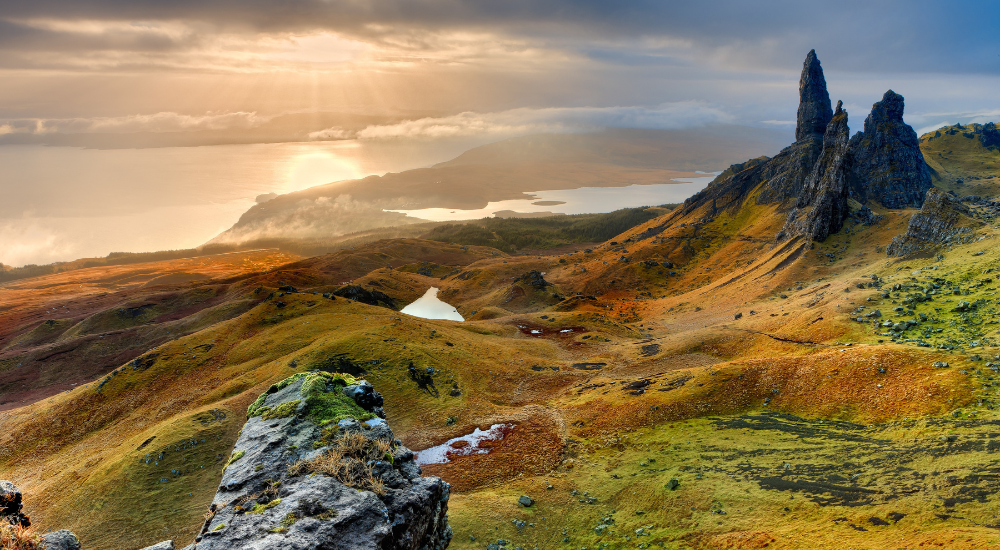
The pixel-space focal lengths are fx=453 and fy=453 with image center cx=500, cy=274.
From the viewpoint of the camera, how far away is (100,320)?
96.7 meters

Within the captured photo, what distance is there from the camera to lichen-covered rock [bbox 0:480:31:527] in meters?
10.0

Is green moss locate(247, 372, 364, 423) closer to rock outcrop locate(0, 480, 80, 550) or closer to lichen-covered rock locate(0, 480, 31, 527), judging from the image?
rock outcrop locate(0, 480, 80, 550)

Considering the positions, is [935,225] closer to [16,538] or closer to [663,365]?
[663,365]

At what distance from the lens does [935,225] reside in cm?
5947

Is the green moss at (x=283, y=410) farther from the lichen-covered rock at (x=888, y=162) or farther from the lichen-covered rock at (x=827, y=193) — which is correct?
the lichen-covered rock at (x=888, y=162)

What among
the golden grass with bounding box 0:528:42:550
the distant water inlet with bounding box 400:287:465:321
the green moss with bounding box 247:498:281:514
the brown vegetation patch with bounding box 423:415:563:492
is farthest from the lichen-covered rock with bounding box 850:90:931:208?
the golden grass with bounding box 0:528:42:550

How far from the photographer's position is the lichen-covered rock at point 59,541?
385 inches

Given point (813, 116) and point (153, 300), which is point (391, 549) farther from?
point (813, 116)

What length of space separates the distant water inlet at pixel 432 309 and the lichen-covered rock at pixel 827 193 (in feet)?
244

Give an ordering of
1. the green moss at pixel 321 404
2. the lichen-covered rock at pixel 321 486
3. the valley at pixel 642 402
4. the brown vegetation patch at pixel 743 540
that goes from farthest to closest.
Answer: the valley at pixel 642 402 → the brown vegetation patch at pixel 743 540 → the green moss at pixel 321 404 → the lichen-covered rock at pixel 321 486

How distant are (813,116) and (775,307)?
108 m

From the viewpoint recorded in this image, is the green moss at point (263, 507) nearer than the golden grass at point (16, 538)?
No

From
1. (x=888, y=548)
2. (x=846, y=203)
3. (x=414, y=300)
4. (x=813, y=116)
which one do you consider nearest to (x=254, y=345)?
(x=888, y=548)

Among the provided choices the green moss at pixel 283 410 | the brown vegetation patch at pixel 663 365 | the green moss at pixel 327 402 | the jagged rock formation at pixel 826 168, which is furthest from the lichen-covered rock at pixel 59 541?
the jagged rock formation at pixel 826 168
